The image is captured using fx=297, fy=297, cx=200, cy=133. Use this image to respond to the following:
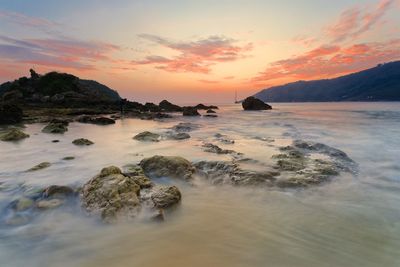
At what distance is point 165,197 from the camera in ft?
22.1

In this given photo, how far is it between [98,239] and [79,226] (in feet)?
2.58

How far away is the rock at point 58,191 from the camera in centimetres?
741

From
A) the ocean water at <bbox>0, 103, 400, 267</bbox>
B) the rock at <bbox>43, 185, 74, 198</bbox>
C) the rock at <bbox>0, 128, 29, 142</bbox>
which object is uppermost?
the rock at <bbox>0, 128, 29, 142</bbox>

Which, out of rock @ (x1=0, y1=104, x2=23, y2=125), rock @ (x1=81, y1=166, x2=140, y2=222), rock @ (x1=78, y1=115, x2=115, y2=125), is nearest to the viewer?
rock @ (x1=81, y1=166, x2=140, y2=222)

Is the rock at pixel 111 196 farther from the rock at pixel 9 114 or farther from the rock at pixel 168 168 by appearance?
the rock at pixel 9 114

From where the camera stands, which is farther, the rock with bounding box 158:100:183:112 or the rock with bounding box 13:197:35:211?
the rock with bounding box 158:100:183:112

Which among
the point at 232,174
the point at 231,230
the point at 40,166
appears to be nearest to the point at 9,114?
the point at 40,166

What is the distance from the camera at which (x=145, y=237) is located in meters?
5.25

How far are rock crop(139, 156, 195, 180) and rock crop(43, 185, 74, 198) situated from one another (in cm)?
246

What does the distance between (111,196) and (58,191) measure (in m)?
2.00

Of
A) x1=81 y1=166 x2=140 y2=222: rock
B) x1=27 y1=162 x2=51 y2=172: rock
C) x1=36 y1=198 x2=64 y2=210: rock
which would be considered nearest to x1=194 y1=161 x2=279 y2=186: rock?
x1=81 y1=166 x2=140 y2=222: rock

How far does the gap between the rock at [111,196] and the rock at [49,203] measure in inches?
Result: 21.2

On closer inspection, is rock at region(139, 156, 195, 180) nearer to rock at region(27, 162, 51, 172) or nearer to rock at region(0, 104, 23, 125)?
rock at region(27, 162, 51, 172)

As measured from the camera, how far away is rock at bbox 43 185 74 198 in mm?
7407
